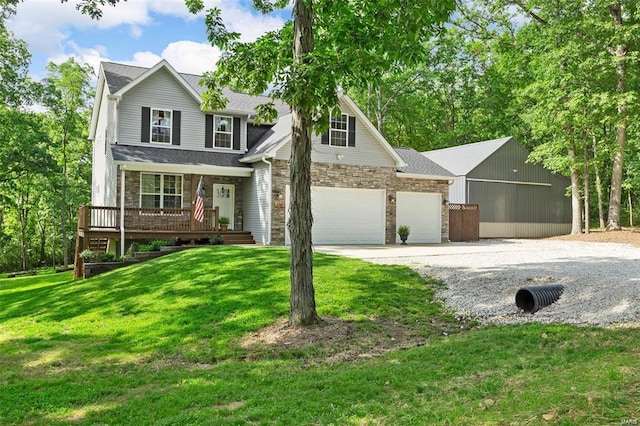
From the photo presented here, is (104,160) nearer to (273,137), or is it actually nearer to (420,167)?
(273,137)

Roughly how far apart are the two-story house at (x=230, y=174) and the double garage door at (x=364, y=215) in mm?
41

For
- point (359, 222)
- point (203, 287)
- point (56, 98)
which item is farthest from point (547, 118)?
point (56, 98)

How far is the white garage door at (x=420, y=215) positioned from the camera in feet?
67.3

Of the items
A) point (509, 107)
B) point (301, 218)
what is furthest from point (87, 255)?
point (509, 107)

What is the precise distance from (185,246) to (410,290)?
898cm

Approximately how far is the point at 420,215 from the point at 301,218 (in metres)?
14.6

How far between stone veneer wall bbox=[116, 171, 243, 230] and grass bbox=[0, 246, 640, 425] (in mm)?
7598

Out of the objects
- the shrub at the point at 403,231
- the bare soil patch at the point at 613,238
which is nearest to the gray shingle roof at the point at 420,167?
the shrub at the point at 403,231

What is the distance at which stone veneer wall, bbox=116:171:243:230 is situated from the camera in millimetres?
17281

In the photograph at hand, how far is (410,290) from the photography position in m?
9.18

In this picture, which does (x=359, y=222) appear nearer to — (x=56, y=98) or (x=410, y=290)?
(x=410, y=290)

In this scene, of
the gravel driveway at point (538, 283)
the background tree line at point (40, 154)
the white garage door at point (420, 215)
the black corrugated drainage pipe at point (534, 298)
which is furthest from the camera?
the background tree line at point (40, 154)

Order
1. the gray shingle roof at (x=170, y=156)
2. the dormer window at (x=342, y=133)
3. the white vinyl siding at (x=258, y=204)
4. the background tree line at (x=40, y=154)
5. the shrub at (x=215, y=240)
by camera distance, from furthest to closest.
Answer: the background tree line at (x=40, y=154) < the dormer window at (x=342, y=133) < the white vinyl siding at (x=258, y=204) < the gray shingle roof at (x=170, y=156) < the shrub at (x=215, y=240)

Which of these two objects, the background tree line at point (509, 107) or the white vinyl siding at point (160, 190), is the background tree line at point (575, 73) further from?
the white vinyl siding at point (160, 190)
